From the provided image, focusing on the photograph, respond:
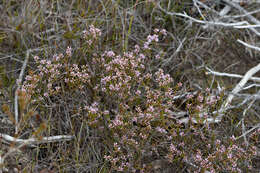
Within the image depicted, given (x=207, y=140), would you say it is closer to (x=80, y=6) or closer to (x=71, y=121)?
(x=71, y=121)

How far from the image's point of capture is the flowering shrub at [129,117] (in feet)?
6.02

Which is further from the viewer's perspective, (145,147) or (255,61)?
(255,61)

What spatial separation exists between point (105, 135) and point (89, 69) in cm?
50

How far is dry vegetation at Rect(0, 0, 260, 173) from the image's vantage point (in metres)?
1.88

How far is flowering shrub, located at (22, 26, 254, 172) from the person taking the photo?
183 centimetres

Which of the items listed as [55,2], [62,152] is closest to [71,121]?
[62,152]

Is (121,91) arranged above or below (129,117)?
above

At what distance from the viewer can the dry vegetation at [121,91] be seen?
74.0 inches

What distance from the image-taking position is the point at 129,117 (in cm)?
188

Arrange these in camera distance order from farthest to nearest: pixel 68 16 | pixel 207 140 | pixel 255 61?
1. pixel 255 61
2. pixel 68 16
3. pixel 207 140

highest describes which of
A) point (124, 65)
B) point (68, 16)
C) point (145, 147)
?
point (68, 16)

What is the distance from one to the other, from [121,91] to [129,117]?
0.18 metres

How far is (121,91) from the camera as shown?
6.23 ft

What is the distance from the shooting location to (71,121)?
212cm
